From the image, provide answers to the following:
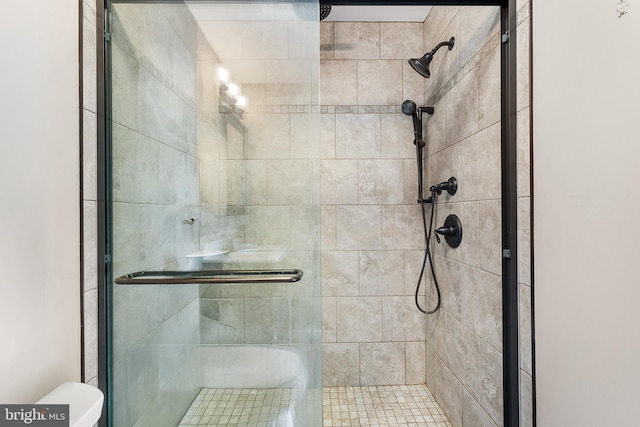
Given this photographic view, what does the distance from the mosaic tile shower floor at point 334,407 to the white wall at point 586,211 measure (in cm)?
85

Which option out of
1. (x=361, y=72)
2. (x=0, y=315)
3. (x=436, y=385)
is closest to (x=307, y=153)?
(x=0, y=315)

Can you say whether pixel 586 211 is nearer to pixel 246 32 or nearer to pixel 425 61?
pixel 246 32

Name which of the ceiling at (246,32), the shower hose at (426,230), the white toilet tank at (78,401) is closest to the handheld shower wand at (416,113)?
the shower hose at (426,230)

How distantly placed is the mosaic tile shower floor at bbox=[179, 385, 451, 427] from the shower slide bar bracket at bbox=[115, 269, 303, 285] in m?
0.39

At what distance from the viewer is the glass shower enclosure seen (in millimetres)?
1121

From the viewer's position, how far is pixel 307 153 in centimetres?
114

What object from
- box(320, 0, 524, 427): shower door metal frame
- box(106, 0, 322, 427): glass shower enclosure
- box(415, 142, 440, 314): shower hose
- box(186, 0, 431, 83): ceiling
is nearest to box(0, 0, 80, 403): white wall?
box(106, 0, 322, 427): glass shower enclosure

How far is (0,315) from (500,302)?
1.51 m

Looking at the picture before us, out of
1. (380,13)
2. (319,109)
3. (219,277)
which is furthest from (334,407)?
(380,13)

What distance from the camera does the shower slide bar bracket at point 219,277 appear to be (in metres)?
1.11

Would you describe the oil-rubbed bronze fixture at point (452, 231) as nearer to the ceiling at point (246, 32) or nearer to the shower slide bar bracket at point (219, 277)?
the shower slide bar bracket at point (219, 277)

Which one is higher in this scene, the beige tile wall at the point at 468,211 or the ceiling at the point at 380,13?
the ceiling at the point at 380,13

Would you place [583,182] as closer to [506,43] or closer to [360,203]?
[506,43]

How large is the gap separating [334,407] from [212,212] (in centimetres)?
153
